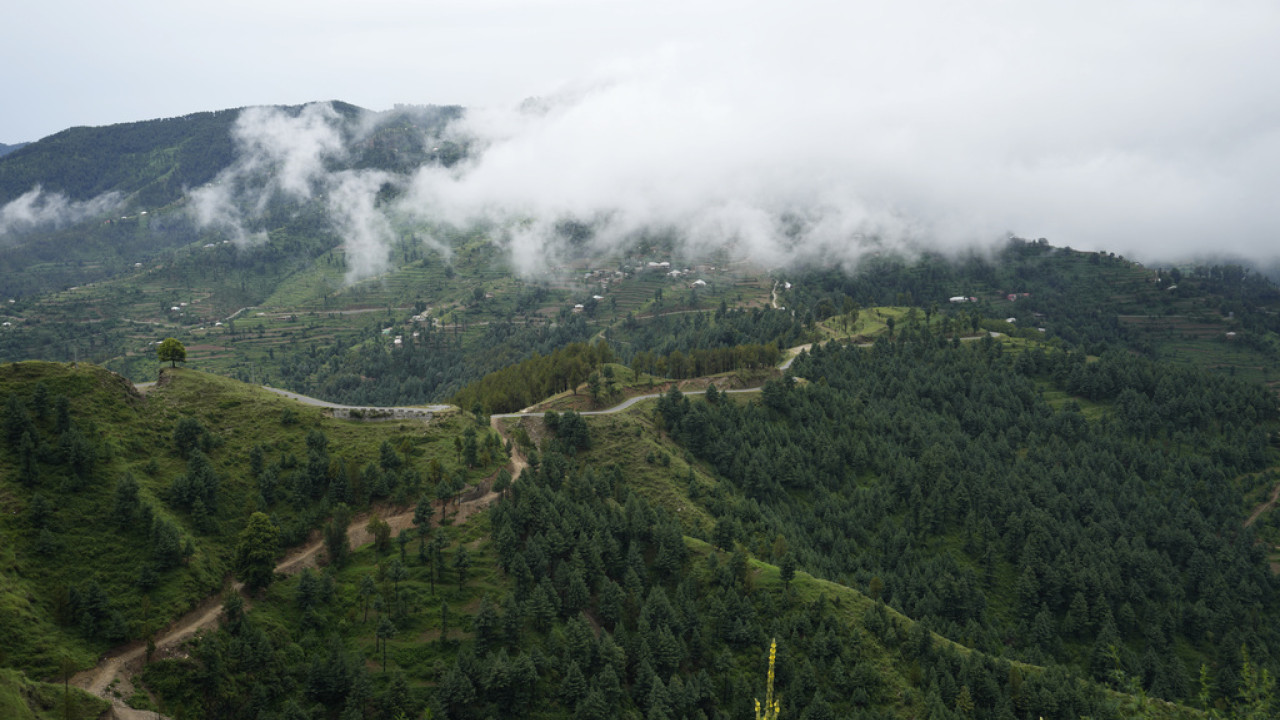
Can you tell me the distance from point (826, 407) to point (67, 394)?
132035mm

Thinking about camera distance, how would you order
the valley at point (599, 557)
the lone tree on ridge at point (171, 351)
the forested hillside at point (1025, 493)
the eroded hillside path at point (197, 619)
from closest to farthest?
the eroded hillside path at point (197, 619) < the valley at point (599, 557) < the lone tree on ridge at point (171, 351) < the forested hillside at point (1025, 493)

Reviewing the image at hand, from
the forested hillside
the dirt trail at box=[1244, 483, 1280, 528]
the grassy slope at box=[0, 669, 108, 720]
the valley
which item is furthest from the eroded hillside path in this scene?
the dirt trail at box=[1244, 483, 1280, 528]

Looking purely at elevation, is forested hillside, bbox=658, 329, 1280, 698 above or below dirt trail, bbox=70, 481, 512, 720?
below

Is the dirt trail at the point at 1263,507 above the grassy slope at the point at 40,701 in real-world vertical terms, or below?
below

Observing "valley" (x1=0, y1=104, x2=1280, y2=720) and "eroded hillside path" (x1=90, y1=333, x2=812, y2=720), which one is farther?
"valley" (x1=0, y1=104, x2=1280, y2=720)

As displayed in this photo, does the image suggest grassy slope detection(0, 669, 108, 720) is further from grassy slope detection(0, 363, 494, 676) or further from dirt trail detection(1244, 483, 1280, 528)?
dirt trail detection(1244, 483, 1280, 528)

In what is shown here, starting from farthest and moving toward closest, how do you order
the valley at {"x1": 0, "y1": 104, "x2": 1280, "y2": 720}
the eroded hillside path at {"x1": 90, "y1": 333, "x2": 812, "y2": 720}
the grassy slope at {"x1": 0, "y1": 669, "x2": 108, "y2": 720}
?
the valley at {"x1": 0, "y1": 104, "x2": 1280, "y2": 720}, the eroded hillside path at {"x1": 90, "y1": 333, "x2": 812, "y2": 720}, the grassy slope at {"x1": 0, "y1": 669, "x2": 108, "y2": 720}

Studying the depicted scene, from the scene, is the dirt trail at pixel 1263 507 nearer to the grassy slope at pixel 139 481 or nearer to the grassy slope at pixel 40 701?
the grassy slope at pixel 139 481

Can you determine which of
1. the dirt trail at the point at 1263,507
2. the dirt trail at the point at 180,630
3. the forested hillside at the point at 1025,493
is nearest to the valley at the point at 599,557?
the dirt trail at the point at 180,630

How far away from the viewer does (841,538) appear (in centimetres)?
11938

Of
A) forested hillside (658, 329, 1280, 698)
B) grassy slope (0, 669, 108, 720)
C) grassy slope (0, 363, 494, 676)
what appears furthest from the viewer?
forested hillside (658, 329, 1280, 698)

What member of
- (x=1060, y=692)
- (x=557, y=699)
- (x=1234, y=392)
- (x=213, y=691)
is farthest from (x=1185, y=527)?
(x=213, y=691)

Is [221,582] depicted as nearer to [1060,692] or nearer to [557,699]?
[557,699]

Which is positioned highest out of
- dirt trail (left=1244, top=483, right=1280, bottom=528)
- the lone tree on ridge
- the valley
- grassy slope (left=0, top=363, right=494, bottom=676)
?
the lone tree on ridge
